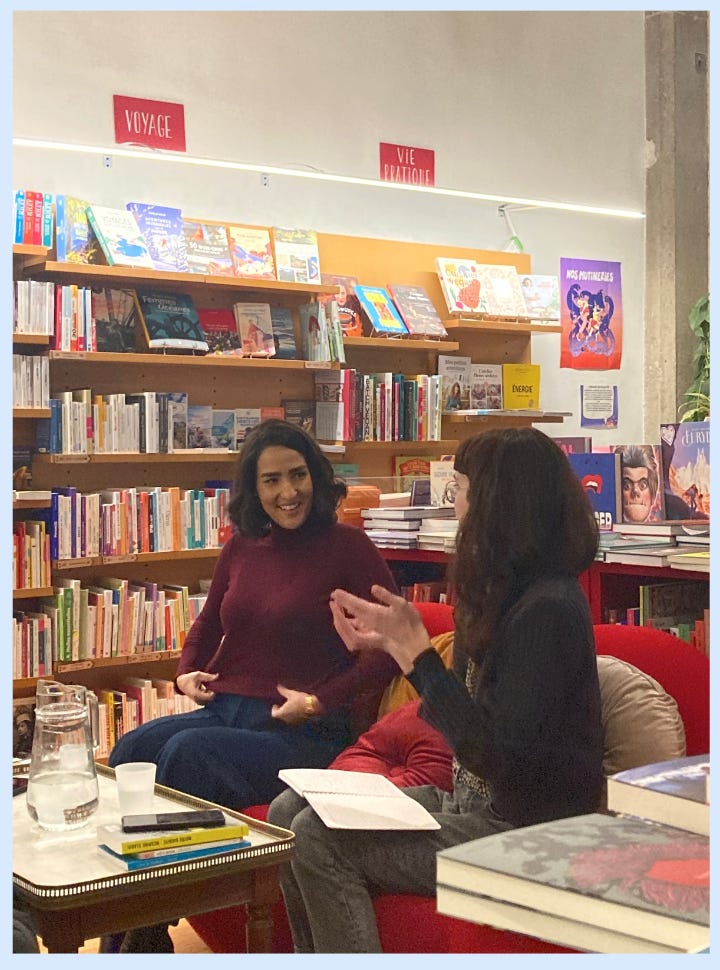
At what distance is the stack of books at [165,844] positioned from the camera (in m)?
1.91

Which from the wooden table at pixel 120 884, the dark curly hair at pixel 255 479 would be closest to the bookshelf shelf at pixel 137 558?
the dark curly hair at pixel 255 479

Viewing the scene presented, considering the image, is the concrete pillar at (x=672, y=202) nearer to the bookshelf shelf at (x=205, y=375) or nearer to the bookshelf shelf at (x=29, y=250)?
the bookshelf shelf at (x=205, y=375)

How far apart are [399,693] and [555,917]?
1899 millimetres

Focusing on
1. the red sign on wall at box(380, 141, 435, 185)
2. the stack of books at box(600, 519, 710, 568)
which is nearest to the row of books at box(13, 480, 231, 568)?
the red sign on wall at box(380, 141, 435, 185)

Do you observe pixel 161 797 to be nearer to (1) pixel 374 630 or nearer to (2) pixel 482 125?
(1) pixel 374 630

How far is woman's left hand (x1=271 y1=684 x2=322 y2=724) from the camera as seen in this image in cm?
291

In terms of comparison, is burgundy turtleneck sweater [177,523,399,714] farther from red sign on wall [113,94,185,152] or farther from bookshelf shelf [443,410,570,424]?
bookshelf shelf [443,410,570,424]

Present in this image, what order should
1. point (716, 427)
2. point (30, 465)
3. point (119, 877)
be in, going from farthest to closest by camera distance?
point (30, 465), point (119, 877), point (716, 427)

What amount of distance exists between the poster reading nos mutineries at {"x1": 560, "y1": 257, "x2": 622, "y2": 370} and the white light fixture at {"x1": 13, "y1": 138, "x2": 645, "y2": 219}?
342mm

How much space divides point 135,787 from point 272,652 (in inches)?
37.4

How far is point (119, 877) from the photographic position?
1861mm

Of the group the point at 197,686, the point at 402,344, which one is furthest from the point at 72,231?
the point at 197,686

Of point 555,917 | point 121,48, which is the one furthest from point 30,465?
point 555,917

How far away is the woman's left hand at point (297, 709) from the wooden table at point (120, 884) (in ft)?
2.38
